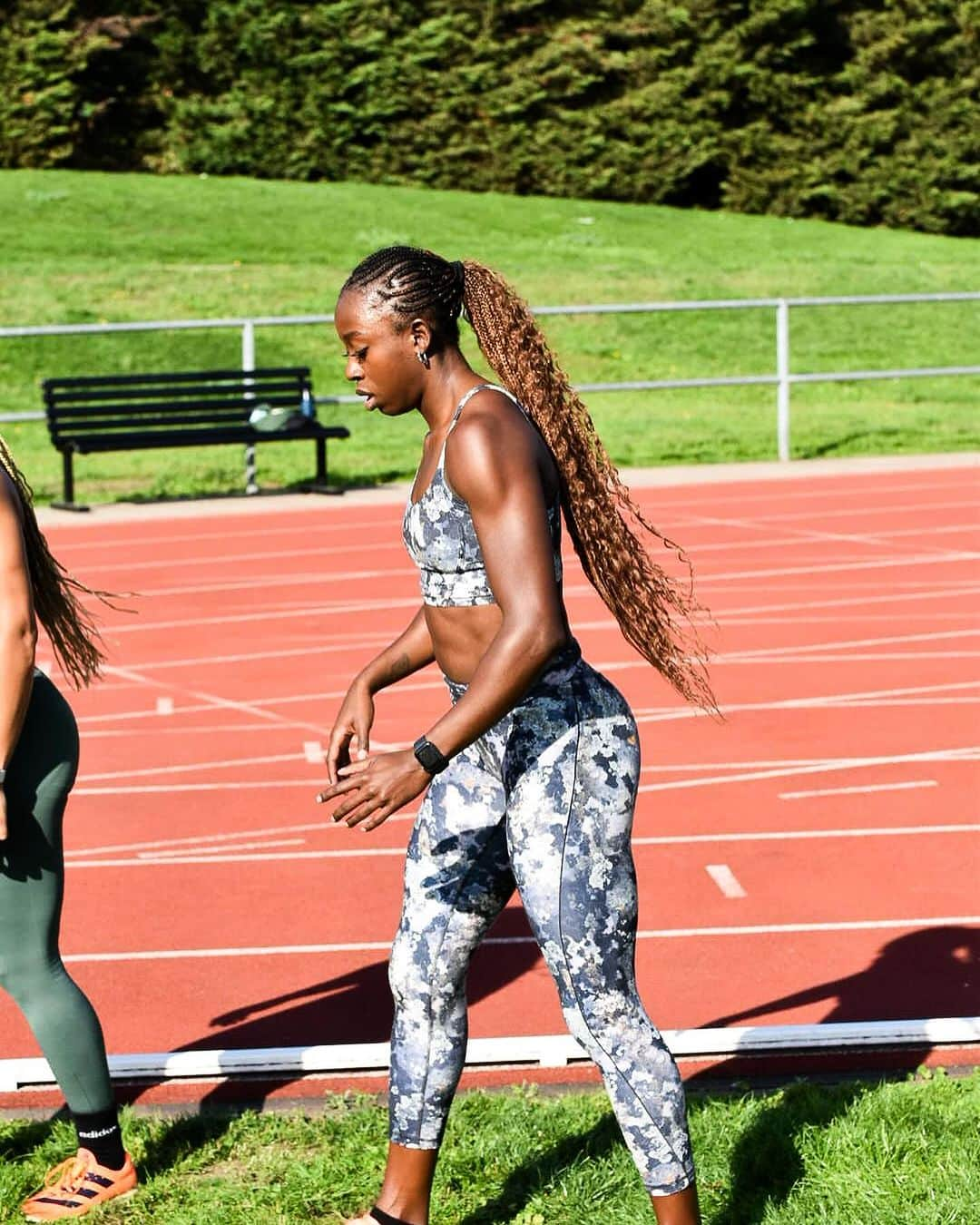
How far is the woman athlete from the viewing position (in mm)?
3494

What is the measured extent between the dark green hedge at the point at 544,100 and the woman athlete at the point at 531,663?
124 feet

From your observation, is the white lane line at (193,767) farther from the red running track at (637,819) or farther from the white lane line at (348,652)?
the white lane line at (348,652)

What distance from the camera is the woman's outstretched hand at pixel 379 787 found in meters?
3.36

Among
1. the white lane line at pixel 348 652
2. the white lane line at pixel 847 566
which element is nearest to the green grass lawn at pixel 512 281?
the white lane line at pixel 847 566

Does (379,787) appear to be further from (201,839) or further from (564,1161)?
(201,839)

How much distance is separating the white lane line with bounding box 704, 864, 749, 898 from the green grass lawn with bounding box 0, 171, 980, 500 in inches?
444

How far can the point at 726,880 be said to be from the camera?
636 centimetres

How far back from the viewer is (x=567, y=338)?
27500 mm

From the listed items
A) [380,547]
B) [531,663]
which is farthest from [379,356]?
[380,547]

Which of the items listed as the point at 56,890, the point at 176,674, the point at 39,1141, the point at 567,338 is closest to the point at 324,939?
the point at 39,1141

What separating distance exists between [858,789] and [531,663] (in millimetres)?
4209

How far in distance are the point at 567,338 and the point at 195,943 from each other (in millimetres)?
22155

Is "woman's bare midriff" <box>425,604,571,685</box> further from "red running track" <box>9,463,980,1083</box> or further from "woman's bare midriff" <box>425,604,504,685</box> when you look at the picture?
"red running track" <box>9,463,980,1083</box>

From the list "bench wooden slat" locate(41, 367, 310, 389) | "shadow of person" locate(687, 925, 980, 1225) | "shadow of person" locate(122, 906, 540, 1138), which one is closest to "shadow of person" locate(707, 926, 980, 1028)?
"shadow of person" locate(687, 925, 980, 1225)
